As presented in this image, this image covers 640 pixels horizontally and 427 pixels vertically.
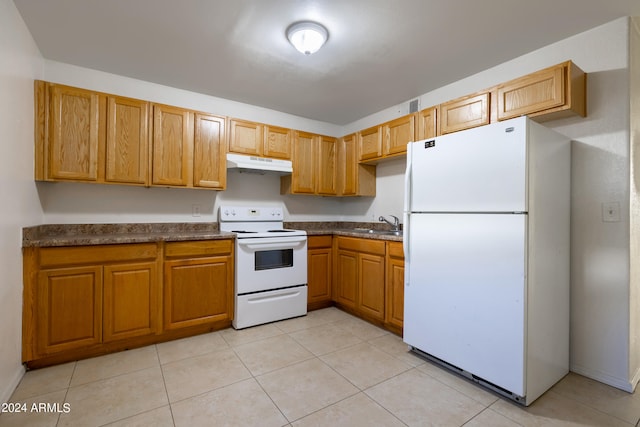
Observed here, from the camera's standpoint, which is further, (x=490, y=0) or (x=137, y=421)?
(x=490, y=0)

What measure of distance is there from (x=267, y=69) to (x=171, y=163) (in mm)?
1248

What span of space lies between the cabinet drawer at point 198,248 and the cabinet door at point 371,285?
4.40 feet

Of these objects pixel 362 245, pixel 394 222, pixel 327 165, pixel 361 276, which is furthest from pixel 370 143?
pixel 361 276

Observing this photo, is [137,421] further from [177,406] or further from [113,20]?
[113,20]

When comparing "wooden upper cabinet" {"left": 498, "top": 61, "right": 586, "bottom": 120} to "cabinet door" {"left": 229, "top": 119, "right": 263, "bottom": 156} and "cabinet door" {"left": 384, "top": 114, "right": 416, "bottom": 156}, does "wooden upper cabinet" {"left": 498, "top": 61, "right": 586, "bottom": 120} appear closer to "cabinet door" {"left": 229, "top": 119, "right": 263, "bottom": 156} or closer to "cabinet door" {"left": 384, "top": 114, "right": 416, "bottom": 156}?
"cabinet door" {"left": 384, "top": 114, "right": 416, "bottom": 156}

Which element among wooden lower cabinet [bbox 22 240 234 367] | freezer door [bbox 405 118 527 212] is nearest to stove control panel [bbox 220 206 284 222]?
wooden lower cabinet [bbox 22 240 234 367]

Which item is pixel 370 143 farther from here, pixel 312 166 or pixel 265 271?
pixel 265 271

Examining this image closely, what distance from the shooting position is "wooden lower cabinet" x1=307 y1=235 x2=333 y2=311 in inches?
131

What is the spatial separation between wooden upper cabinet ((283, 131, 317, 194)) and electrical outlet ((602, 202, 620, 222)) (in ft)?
8.69

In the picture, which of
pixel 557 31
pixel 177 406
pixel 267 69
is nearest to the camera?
pixel 177 406

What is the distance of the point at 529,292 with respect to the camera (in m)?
1.69

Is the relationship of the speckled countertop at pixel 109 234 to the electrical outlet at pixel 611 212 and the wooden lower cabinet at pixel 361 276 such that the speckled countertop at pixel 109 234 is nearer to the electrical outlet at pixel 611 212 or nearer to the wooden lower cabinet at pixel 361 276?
the wooden lower cabinet at pixel 361 276

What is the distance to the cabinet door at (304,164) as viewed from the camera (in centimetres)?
355

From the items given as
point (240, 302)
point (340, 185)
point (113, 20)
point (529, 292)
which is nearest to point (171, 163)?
point (113, 20)
